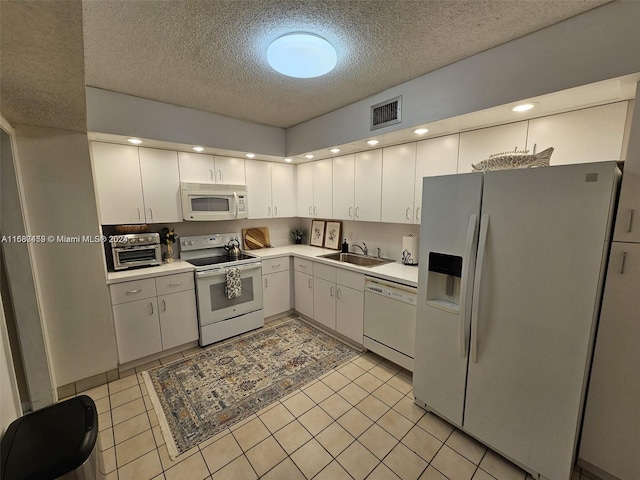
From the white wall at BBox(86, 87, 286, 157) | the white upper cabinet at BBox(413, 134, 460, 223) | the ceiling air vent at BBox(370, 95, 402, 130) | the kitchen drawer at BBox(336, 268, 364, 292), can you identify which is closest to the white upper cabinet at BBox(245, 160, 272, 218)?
the white wall at BBox(86, 87, 286, 157)

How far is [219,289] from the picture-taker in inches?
118

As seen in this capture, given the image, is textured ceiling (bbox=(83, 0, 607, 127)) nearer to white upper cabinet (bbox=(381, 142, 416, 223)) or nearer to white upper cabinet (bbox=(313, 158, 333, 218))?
white upper cabinet (bbox=(381, 142, 416, 223))

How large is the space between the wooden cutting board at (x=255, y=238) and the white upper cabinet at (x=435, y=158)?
2.27 metres

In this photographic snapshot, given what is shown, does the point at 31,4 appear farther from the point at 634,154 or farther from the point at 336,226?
the point at 336,226

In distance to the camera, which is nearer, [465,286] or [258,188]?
[465,286]

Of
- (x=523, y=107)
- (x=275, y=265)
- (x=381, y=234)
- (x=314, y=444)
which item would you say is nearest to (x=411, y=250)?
(x=381, y=234)

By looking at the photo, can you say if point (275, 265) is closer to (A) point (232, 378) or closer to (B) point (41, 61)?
(A) point (232, 378)

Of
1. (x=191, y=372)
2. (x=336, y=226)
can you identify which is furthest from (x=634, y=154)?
(x=191, y=372)

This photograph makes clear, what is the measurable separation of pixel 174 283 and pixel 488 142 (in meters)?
3.17

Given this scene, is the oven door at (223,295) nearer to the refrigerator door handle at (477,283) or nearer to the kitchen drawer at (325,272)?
the kitchen drawer at (325,272)

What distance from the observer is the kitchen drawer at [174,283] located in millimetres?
2643

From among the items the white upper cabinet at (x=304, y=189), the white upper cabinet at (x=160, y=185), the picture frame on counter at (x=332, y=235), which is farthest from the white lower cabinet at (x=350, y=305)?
the white upper cabinet at (x=160, y=185)

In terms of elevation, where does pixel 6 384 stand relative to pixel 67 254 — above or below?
below

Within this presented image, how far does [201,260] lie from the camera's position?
331cm
